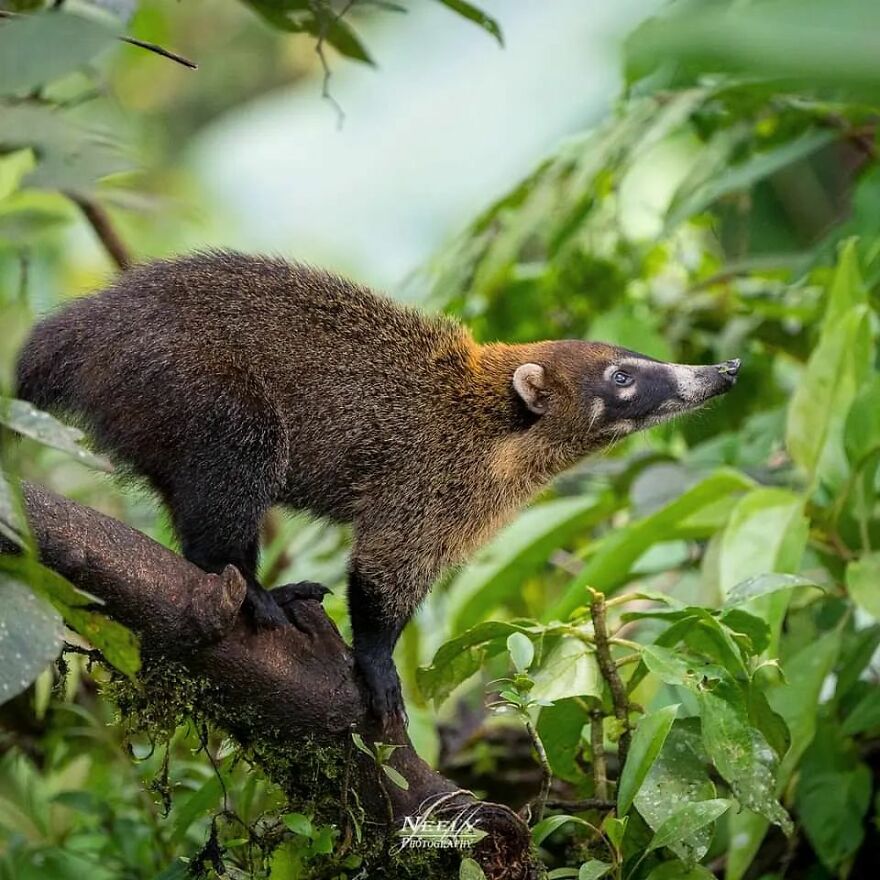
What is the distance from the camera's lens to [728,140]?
4.74 meters

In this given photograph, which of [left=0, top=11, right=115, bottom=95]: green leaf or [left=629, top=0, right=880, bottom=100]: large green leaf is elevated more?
Answer: [left=629, top=0, right=880, bottom=100]: large green leaf

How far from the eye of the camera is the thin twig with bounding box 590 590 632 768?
8.36 feet

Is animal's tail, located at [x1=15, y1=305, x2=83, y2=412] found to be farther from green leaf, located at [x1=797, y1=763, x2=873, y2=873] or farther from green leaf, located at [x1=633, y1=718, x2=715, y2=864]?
green leaf, located at [x1=797, y1=763, x2=873, y2=873]

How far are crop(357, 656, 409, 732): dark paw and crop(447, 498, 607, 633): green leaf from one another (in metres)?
1.00

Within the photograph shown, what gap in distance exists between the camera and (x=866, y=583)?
10.9ft

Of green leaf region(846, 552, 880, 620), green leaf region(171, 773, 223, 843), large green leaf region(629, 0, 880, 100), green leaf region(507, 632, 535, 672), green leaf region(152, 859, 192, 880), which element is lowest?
green leaf region(171, 773, 223, 843)

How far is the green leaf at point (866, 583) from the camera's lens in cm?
321

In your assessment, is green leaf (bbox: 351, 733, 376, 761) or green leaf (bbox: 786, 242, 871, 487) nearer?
green leaf (bbox: 351, 733, 376, 761)

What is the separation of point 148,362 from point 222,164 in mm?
3863

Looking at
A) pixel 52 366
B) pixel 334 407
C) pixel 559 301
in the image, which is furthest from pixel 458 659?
pixel 559 301

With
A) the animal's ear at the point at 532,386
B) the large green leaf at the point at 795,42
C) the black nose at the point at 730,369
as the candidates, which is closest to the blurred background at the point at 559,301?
the large green leaf at the point at 795,42

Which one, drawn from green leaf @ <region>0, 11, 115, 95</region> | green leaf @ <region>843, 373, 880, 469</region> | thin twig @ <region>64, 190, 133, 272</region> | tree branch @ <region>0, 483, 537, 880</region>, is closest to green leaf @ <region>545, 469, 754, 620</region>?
green leaf @ <region>843, 373, 880, 469</region>

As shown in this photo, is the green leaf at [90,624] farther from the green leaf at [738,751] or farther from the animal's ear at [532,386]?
the animal's ear at [532,386]

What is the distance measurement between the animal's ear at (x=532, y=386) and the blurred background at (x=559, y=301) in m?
0.47
